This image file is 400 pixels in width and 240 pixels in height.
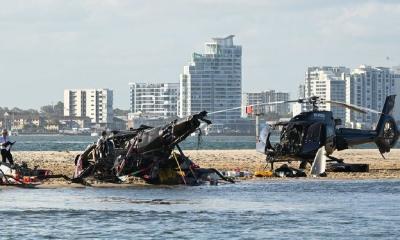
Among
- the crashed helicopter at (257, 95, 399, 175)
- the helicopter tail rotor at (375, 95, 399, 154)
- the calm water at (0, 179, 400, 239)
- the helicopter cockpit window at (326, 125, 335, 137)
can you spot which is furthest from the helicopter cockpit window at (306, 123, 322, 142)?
the helicopter tail rotor at (375, 95, 399, 154)

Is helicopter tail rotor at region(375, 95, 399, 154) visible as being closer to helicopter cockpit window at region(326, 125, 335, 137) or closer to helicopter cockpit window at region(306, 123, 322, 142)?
helicopter cockpit window at region(326, 125, 335, 137)

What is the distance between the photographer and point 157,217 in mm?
33750

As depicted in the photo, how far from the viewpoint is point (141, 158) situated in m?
42.9

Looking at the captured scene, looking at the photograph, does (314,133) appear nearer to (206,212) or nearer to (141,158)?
(141,158)

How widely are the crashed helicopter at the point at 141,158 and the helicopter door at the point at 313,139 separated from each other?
24.8ft

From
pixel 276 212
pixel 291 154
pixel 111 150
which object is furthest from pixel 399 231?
pixel 291 154

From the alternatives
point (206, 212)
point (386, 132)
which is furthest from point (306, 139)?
point (206, 212)

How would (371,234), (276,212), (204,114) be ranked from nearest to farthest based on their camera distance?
(371,234) → (276,212) → (204,114)

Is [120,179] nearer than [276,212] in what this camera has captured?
No

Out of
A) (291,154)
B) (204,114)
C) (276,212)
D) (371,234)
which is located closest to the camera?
(371,234)

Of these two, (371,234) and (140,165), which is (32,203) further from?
(371,234)

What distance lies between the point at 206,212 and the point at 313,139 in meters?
16.0

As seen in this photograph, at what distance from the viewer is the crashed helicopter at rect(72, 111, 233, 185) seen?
139ft

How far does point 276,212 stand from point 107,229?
616 cm
